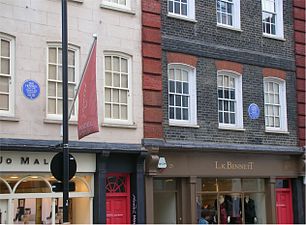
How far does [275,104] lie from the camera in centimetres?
2155

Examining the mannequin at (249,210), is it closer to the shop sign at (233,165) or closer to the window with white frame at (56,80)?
the shop sign at (233,165)

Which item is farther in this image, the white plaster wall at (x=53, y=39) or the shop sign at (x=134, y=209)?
the shop sign at (x=134, y=209)

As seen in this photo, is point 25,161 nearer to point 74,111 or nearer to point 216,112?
point 74,111

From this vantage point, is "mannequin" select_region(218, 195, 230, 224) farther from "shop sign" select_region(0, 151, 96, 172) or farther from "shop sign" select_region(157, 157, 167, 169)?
"shop sign" select_region(0, 151, 96, 172)

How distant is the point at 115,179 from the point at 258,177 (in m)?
5.80

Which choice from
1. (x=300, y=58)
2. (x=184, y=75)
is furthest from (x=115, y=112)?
(x=300, y=58)

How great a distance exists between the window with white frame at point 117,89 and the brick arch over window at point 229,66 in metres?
3.60

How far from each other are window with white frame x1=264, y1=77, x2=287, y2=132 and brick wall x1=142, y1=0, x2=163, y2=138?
4.97 m

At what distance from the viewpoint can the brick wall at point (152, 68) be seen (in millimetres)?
17688

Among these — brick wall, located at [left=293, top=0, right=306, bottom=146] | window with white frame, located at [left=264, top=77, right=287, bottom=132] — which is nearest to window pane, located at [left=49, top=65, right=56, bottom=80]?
window with white frame, located at [left=264, top=77, right=287, bottom=132]

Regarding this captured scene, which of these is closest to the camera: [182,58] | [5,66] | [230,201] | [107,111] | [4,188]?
[4,188]

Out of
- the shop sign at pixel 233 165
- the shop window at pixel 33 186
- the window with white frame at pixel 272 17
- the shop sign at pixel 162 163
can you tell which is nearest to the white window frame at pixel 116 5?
the shop sign at pixel 162 163

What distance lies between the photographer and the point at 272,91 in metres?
21.6

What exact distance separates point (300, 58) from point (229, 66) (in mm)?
3786
